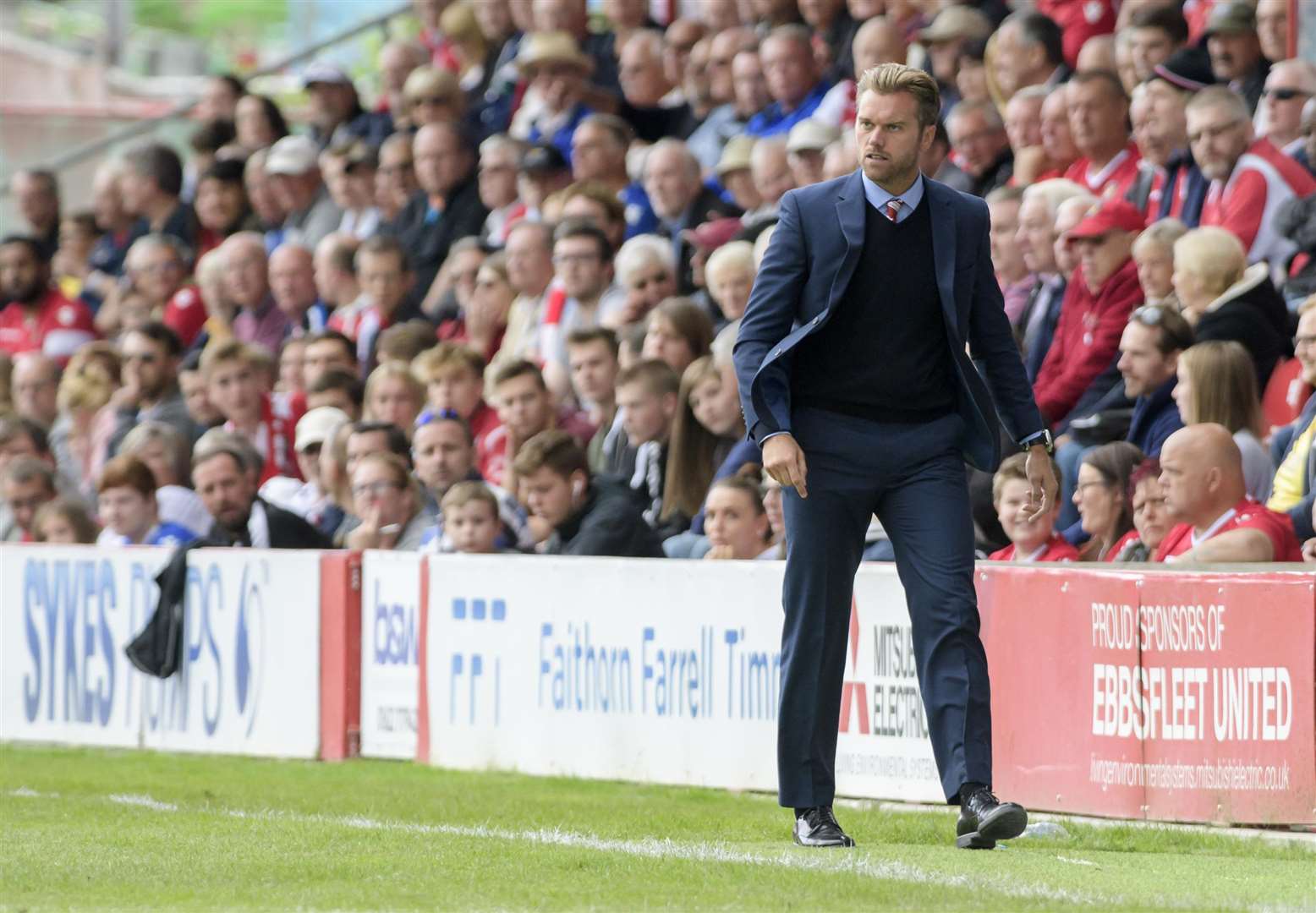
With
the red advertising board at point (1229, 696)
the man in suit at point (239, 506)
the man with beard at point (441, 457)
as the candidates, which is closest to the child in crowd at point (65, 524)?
the man in suit at point (239, 506)

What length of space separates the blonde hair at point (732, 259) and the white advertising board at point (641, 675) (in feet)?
8.65

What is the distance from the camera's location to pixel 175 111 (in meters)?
25.7

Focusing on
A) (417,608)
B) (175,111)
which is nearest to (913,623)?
(417,608)

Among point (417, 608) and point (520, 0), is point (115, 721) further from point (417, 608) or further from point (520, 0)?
point (520, 0)

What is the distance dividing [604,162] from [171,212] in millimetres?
5676

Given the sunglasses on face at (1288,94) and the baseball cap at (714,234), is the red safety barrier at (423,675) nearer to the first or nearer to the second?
the baseball cap at (714,234)

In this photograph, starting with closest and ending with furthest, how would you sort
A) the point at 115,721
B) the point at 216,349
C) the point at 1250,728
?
the point at 1250,728 → the point at 115,721 → the point at 216,349

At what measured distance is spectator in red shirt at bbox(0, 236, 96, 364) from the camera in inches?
813

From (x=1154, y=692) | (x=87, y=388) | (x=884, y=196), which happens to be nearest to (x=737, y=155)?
(x=87, y=388)

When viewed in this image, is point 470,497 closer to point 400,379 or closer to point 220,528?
point 220,528

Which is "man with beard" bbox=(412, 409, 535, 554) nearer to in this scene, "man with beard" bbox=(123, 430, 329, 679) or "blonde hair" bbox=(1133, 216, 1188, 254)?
"man with beard" bbox=(123, 430, 329, 679)

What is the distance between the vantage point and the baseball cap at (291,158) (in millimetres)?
19844

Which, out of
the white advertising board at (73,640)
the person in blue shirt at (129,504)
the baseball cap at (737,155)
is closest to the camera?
the white advertising board at (73,640)

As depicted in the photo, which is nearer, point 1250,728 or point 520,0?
point 1250,728
